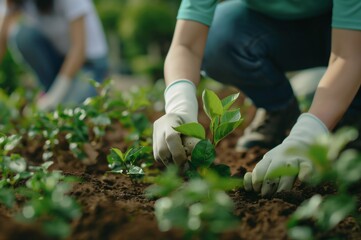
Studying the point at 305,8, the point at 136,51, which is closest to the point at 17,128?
the point at 305,8

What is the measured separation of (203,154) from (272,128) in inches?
41.7

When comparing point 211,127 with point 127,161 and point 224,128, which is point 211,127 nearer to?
point 224,128

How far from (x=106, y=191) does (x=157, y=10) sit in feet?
29.1

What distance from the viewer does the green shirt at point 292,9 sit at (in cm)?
166

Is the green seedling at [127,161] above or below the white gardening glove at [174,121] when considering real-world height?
below

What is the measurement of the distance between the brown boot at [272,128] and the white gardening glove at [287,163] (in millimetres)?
836

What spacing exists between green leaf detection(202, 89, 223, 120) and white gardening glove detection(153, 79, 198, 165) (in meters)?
0.13

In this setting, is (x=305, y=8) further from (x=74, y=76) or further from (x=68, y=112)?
(x=74, y=76)

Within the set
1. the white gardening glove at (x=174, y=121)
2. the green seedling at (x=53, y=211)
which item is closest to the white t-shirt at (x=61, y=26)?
the white gardening glove at (x=174, y=121)

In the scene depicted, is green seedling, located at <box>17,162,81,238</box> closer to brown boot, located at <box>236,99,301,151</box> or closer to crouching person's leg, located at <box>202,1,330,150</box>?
crouching person's leg, located at <box>202,1,330,150</box>

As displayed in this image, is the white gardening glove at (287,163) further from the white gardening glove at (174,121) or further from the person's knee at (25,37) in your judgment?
the person's knee at (25,37)

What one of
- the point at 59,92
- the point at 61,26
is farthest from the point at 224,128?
the point at 61,26

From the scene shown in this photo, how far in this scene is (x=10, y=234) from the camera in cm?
101

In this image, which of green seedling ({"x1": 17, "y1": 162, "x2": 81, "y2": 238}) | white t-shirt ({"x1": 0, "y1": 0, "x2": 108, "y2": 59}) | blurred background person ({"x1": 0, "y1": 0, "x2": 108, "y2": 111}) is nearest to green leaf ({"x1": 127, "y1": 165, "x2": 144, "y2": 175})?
green seedling ({"x1": 17, "y1": 162, "x2": 81, "y2": 238})
